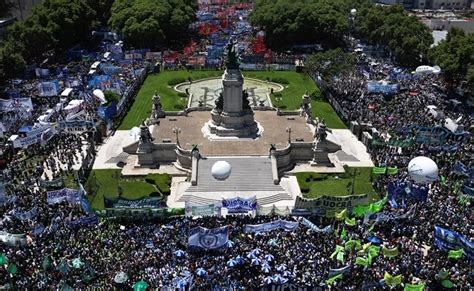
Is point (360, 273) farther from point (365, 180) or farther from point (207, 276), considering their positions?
point (365, 180)

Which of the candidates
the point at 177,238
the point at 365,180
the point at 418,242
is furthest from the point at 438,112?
the point at 177,238

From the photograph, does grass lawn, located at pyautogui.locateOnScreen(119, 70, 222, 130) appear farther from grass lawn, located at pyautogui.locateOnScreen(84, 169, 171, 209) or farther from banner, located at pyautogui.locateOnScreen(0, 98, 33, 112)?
grass lawn, located at pyautogui.locateOnScreen(84, 169, 171, 209)

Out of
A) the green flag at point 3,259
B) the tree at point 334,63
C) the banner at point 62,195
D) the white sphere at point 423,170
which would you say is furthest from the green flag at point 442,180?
the green flag at point 3,259

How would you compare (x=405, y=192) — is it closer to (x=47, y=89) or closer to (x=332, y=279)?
(x=332, y=279)

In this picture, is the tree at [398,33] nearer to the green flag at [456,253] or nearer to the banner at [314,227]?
the banner at [314,227]

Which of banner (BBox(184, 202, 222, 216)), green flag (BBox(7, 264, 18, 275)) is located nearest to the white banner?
banner (BBox(184, 202, 222, 216))

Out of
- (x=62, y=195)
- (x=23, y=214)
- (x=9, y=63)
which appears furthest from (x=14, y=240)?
(x=9, y=63)
